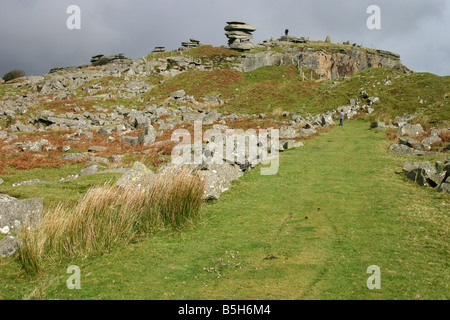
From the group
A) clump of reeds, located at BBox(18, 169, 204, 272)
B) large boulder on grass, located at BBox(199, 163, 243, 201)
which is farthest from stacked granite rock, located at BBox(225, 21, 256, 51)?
clump of reeds, located at BBox(18, 169, 204, 272)

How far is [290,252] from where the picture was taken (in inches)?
338

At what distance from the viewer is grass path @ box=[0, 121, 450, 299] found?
6684 mm

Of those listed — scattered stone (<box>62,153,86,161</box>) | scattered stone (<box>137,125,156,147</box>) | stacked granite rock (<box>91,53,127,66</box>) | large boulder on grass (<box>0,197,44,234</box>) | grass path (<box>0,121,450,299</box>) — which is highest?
stacked granite rock (<box>91,53,127,66</box>)

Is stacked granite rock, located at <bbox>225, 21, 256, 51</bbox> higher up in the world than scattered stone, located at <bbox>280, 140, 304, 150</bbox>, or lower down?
higher up

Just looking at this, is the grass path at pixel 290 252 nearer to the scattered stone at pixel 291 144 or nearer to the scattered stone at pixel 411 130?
the scattered stone at pixel 291 144

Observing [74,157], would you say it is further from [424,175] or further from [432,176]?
[432,176]

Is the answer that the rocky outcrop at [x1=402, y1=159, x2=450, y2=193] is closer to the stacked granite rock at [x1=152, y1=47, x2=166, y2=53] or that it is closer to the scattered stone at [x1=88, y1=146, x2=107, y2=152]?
the scattered stone at [x1=88, y1=146, x2=107, y2=152]

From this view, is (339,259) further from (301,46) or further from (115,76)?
(301,46)

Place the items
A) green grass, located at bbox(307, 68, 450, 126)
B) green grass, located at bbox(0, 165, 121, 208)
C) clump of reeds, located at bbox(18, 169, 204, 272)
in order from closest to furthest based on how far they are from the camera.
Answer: clump of reeds, located at bbox(18, 169, 204, 272) → green grass, located at bbox(0, 165, 121, 208) → green grass, located at bbox(307, 68, 450, 126)

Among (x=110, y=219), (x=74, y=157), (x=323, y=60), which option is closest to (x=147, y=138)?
(x=74, y=157)

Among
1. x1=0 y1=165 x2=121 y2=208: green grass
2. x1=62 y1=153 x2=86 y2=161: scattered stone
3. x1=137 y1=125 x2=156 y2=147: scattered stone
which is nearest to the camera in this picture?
x1=0 y1=165 x2=121 y2=208: green grass

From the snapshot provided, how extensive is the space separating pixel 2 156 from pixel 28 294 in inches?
886
